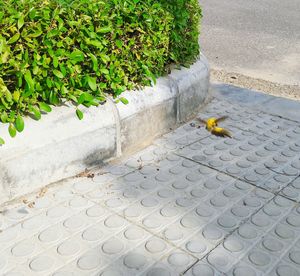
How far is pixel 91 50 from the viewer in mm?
3605

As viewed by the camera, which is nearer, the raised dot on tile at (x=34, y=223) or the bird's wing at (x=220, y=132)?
the raised dot on tile at (x=34, y=223)

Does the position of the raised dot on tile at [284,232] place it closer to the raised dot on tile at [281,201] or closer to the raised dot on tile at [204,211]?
the raised dot on tile at [281,201]

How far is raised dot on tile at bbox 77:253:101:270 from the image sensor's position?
2594 mm

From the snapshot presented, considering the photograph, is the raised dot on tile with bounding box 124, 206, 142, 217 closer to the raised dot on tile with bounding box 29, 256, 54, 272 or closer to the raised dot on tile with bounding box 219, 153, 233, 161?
the raised dot on tile with bounding box 29, 256, 54, 272

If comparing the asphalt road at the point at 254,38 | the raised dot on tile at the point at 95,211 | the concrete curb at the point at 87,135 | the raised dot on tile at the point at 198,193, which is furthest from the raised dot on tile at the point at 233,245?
the asphalt road at the point at 254,38

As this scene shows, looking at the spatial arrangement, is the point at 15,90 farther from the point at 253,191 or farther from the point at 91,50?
the point at 253,191

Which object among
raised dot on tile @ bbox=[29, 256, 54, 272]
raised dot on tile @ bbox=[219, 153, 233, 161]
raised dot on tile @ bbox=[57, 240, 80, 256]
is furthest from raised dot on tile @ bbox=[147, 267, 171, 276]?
raised dot on tile @ bbox=[219, 153, 233, 161]

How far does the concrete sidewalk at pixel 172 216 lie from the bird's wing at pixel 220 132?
0.16 m

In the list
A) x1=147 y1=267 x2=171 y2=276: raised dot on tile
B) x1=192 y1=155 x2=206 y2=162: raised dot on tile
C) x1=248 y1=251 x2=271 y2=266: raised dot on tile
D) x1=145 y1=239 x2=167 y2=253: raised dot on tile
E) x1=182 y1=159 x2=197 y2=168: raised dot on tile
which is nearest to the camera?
x1=147 y1=267 x2=171 y2=276: raised dot on tile

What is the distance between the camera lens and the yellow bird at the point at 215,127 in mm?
4453

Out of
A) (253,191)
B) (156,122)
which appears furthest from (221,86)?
(253,191)

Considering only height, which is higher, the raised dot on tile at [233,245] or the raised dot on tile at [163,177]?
the raised dot on tile at [233,245]

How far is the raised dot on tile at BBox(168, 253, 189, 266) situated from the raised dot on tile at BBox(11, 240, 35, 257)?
0.91 meters

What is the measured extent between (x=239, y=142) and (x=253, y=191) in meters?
0.96
